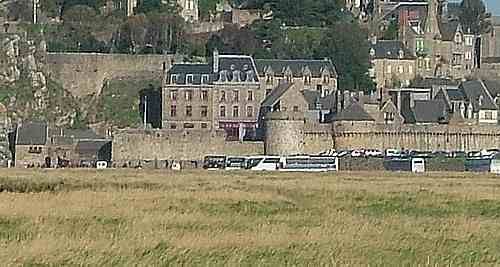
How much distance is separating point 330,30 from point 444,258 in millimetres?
81578

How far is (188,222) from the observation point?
24.5 meters

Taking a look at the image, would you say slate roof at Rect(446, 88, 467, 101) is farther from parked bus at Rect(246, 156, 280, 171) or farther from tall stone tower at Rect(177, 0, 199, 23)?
tall stone tower at Rect(177, 0, 199, 23)

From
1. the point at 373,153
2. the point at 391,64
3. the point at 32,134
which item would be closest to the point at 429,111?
the point at 391,64

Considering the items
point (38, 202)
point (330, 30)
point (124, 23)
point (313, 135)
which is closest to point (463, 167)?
point (313, 135)

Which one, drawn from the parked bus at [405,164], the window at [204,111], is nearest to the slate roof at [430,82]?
the window at [204,111]

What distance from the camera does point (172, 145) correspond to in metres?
82.8

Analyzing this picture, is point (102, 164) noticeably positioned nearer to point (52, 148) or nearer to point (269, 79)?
point (52, 148)

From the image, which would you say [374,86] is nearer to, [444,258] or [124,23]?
[124,23]

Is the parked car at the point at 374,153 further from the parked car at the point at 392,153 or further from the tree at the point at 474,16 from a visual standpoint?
the tree at the point at 474,16

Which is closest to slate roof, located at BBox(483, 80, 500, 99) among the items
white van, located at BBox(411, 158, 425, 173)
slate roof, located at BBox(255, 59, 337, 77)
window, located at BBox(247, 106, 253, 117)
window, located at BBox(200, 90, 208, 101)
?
slate roof, located at BBox(255, 59, 337, 77)

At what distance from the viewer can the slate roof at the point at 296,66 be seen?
91000mm

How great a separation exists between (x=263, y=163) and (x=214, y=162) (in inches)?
217

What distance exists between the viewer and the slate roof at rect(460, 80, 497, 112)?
305 ft

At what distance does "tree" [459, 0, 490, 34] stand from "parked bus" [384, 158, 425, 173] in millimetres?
42323
